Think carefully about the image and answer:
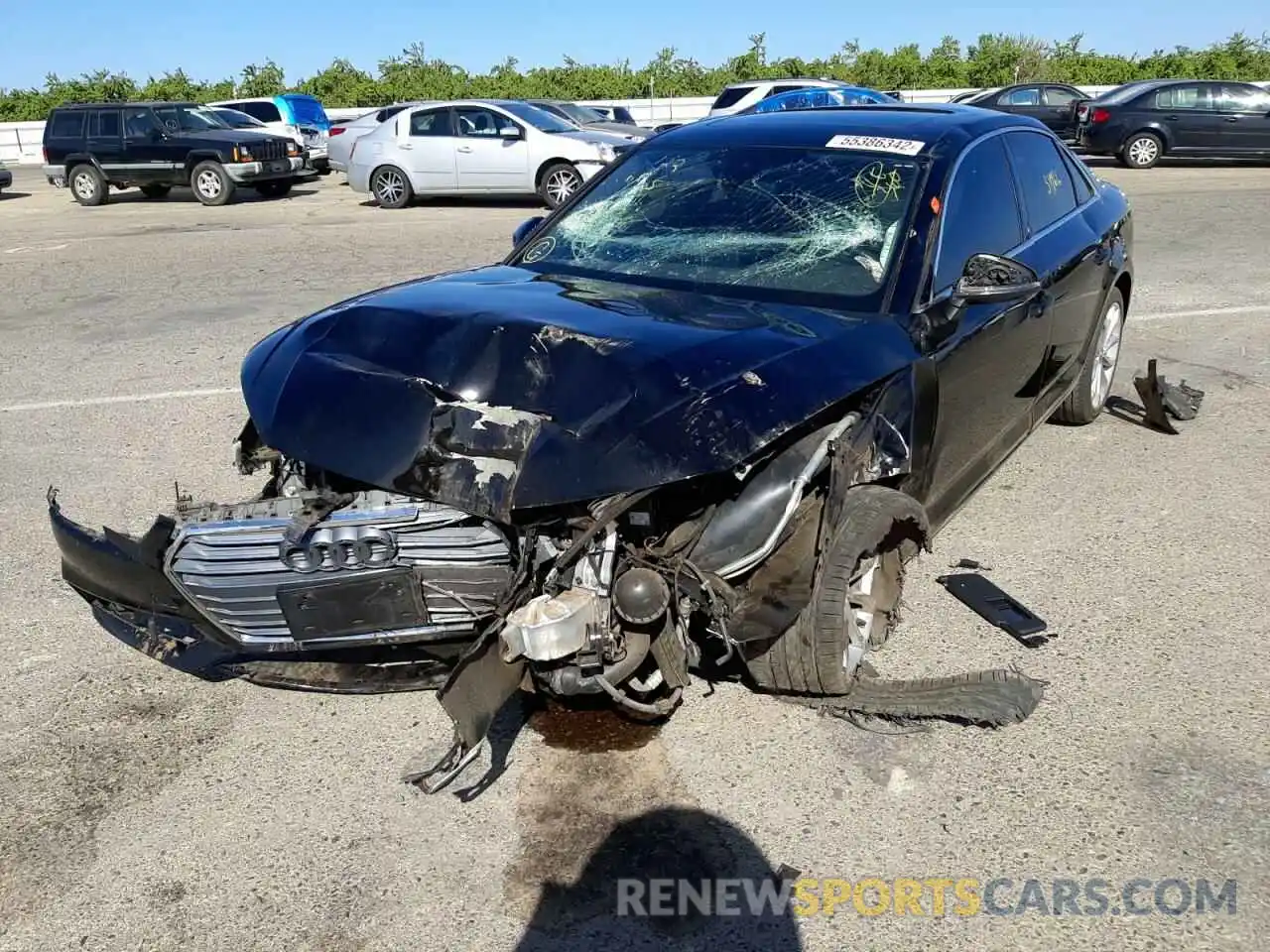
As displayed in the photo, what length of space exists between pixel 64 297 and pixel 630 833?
9.38m

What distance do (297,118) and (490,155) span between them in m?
9.45

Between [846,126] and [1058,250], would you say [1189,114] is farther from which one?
[846,126]

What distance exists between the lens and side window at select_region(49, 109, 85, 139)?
1838 centimetres

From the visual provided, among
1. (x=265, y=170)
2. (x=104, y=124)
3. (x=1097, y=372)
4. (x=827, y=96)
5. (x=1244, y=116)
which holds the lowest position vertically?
(x=1097, y=372)

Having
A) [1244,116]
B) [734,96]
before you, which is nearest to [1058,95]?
[1244,116]

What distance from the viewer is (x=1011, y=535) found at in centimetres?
460

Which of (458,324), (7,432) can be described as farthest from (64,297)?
(458,324)

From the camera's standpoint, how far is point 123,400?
21.7 ft

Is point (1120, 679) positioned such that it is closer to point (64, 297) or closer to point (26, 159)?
point (64, 297)

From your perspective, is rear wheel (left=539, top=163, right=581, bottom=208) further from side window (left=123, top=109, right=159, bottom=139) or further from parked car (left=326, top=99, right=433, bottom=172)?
side window (left=123, top=109, right=159, bottom=139)

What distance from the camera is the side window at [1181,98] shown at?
1853 centimetres

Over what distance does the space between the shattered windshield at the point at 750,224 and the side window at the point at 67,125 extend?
A: 1742cm

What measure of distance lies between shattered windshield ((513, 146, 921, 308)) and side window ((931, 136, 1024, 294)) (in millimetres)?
171

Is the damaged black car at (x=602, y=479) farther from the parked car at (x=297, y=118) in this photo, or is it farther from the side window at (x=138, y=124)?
the parked car at (x=297, y=118)
